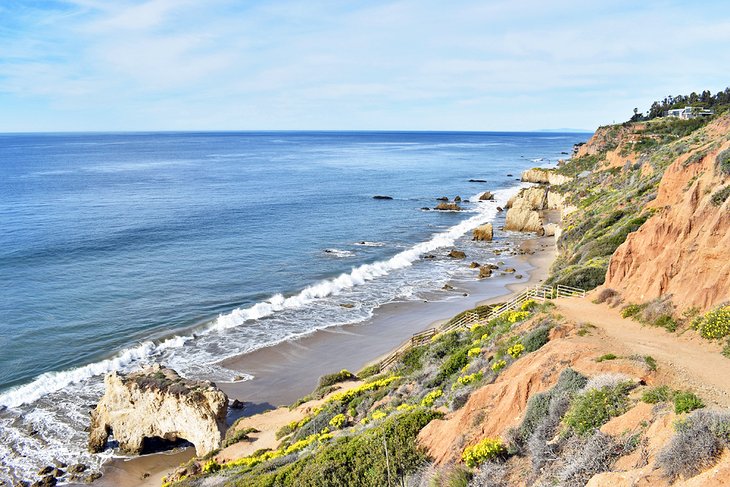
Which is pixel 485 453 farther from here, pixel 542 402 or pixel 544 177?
pixel 544 177

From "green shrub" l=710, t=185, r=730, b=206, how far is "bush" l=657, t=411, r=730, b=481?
47.9ft

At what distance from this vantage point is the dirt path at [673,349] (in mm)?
13047

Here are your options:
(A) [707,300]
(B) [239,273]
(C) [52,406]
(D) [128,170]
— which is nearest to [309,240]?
(B) [239,273]

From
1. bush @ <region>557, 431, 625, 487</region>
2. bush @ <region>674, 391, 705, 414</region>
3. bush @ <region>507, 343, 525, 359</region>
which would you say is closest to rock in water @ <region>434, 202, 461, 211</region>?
bush @ <region>507, 343, 525, 359</region>

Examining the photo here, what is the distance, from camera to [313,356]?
113 ft

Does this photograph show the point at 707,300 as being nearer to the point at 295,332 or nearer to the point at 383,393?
the point at 383,393

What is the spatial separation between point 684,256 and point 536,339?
697 cm

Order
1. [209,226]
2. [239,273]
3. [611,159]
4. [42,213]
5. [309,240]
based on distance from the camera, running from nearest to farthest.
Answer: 1. [239,273]
2. [309,240]
3. [209,226]
4. [42,213]
5. [611,159]

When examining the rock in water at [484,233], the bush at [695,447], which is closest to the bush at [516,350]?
the bush at [695,447]

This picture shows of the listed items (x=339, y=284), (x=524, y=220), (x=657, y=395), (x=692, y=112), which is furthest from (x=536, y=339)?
(x=692, y=112)

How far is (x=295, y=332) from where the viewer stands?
125 feet

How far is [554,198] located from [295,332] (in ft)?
198

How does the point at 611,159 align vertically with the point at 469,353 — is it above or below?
above

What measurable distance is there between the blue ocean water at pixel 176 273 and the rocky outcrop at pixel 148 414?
6.63 feet
